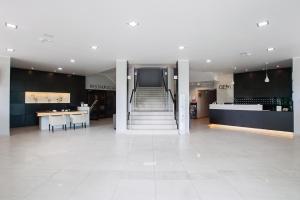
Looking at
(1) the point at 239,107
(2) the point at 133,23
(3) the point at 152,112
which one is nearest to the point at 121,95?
(3) the point at 152,112

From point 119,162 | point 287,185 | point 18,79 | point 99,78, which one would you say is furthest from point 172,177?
point 99,78

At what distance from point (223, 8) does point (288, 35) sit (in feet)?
9.87

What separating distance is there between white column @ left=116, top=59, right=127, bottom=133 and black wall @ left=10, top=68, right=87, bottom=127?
6.07 meters

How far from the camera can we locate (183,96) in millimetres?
9828

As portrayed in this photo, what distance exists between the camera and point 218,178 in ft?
12.6

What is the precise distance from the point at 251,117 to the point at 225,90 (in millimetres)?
5306

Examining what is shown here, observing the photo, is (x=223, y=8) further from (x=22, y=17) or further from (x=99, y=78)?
(x=99, y=78)

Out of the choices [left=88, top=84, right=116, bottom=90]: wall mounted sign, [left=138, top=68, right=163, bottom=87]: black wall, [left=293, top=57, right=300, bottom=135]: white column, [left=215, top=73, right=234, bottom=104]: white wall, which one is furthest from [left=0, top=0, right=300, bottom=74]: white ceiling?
[left=138, top=68, right=163, bottom=87]: black wall

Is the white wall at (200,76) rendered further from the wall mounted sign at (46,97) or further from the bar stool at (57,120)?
the bar stool at (57,120)

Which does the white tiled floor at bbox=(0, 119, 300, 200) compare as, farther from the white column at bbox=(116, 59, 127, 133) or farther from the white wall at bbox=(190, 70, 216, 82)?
the white wall at bbox=(190, 70, 216, 82)

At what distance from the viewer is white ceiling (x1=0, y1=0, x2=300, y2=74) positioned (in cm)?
424

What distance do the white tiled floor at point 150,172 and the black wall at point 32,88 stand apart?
20.5ft

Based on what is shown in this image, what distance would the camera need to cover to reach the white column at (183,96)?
9.66 m

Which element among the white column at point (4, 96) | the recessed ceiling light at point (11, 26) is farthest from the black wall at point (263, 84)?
the white column at point (4, 96)
